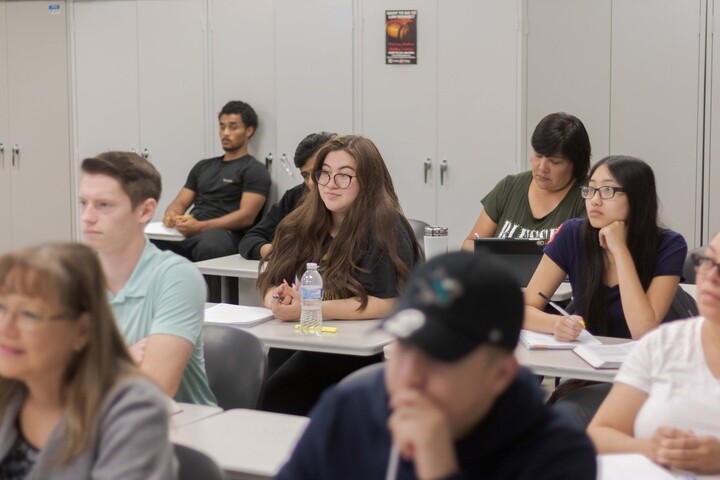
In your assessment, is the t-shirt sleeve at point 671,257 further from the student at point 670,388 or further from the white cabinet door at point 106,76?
the white cabinet door at point 106,76

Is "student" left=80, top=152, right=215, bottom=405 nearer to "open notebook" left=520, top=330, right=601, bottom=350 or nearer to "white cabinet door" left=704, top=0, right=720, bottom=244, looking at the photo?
"open notebook" left=520, top=330, right=601, bottom=350

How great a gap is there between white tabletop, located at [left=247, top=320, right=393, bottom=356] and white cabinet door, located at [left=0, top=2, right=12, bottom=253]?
519cm

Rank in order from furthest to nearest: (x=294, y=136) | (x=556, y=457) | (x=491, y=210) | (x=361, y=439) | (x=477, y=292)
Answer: (x=294, y=136) → (x=491, y=210) → (x=361, y=439) → (x=556, y=457) → (x=477, y=292)

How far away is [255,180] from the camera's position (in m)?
7.11

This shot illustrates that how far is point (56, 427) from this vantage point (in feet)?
5.96

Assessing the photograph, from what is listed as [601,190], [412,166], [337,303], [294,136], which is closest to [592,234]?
[601,190]

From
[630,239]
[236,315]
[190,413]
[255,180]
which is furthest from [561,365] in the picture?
[255,180]

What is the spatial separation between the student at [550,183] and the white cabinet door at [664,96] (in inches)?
64.5

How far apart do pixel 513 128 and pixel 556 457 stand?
5.34m

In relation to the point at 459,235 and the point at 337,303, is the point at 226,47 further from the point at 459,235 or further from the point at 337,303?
the point at 337,303

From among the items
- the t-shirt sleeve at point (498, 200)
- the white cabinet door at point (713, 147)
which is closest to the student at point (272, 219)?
the t-shirt sleeve at point (498, 200)

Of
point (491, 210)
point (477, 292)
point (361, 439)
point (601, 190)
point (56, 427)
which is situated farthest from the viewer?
point (491, 210)

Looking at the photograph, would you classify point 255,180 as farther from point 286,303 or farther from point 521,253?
point 286,303

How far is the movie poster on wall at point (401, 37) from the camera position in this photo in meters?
6.80
